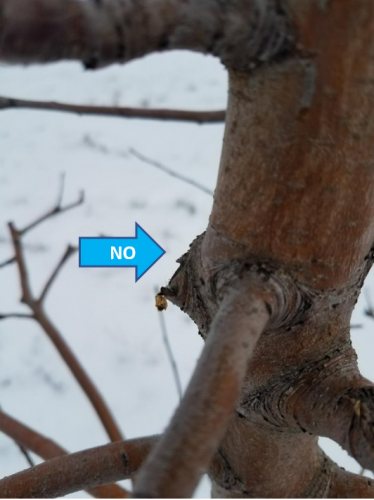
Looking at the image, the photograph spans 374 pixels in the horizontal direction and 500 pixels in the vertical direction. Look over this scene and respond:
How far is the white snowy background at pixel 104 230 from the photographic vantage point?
0.95 m

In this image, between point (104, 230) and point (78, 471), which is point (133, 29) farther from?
point (104, 230)

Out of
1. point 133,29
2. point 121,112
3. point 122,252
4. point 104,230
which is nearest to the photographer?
point 133,29

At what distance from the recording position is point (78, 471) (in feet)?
1.13

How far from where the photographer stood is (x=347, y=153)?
0.19 meters

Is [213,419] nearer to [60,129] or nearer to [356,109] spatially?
[356,109]

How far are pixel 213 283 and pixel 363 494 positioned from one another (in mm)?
215

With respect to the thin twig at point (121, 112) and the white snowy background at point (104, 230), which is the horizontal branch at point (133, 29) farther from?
the white snowy background at point (104, 230)

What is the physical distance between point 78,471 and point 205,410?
0.74 ft

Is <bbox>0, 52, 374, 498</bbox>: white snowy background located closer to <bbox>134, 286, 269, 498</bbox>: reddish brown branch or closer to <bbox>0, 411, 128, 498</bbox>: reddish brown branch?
<bbox>0, 411, 128, 498</bbox>: reddish brown branch

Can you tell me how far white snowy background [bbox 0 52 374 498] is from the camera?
0.95 metres

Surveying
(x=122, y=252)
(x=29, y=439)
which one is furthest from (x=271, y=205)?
(x=122, y=252)

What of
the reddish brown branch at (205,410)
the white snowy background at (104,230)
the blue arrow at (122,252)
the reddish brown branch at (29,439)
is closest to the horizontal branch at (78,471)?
the reddish brown branch at (29,439)

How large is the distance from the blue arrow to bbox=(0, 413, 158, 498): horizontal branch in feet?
1.69

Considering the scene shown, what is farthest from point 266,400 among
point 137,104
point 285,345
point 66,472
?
point 137,104
